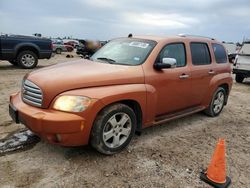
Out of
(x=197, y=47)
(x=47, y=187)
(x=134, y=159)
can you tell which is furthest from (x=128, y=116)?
(x=197, y=47)

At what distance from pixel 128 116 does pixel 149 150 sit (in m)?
0.67

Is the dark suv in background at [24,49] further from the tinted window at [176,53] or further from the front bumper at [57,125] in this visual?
the front bumper at [57,125]

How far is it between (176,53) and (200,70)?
2.39ft

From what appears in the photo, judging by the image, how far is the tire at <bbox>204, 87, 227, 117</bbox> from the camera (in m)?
6.14

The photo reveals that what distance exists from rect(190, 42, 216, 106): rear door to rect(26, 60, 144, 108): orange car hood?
1.53 metres

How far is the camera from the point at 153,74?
4363 mm

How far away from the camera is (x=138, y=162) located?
3.85 meters

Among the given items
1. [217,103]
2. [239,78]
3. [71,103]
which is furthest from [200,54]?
[239,78]

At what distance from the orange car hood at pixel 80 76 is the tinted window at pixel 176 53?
0.67 metres

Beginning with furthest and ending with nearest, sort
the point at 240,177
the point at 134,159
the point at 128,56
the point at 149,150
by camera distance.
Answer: the point at 128,56 → the point at 149,150 → the point at 134,159 → the point at 240,177

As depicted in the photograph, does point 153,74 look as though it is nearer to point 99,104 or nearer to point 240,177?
point 99,104

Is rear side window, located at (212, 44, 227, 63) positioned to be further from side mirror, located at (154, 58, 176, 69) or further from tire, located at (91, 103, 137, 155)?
tire, located at (91, 103, 137, 155)

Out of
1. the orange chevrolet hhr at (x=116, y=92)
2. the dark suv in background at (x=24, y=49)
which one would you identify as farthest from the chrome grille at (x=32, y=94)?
the dark suv in background at (x=24, y=49)

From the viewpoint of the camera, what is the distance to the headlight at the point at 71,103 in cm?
345
